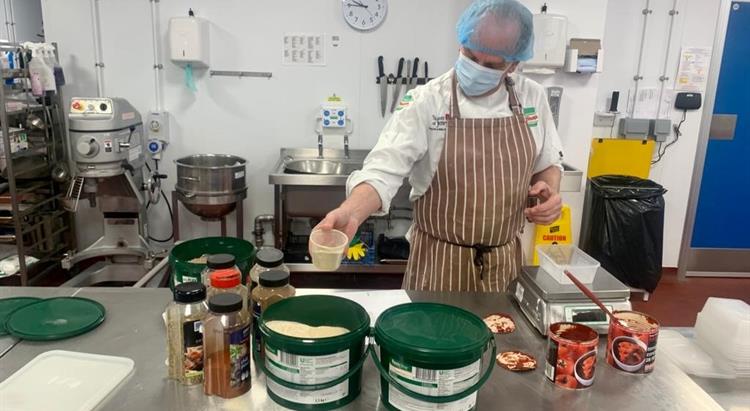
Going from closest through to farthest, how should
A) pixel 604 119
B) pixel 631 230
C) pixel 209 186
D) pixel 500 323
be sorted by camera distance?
pixel 500 323
pixel 209 186
pixel 631 230
pixel 604 119

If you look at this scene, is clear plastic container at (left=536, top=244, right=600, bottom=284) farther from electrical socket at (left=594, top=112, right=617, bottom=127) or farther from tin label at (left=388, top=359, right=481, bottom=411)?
electrical socket at (left=594, top=112, right=617, bottom=127)

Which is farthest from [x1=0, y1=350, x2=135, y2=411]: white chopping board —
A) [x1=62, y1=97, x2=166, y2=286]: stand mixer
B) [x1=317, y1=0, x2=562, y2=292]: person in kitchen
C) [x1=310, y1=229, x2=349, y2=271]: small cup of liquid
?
[x1=62, y1=97, x2=166, y2=286]: stand mixer

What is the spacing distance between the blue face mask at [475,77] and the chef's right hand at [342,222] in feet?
2.03

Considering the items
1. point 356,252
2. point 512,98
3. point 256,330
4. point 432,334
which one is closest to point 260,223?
point 356,252

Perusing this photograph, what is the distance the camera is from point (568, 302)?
136 cm

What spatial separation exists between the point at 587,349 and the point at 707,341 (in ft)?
1.68

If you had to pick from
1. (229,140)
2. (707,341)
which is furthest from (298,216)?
(707,341)

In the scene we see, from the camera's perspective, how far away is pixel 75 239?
4.00 m

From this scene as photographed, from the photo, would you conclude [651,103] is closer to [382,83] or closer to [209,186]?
[382,83]

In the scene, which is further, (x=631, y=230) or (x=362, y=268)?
(x=362, y=268)

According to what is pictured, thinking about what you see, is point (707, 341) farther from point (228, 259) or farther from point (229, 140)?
point (229, 140)

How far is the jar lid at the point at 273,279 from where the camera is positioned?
3.81 ft

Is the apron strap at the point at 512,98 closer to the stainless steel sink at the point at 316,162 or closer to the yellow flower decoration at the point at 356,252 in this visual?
the stainless steel sink at the point at 316,162

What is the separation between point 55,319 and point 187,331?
0.50 m
